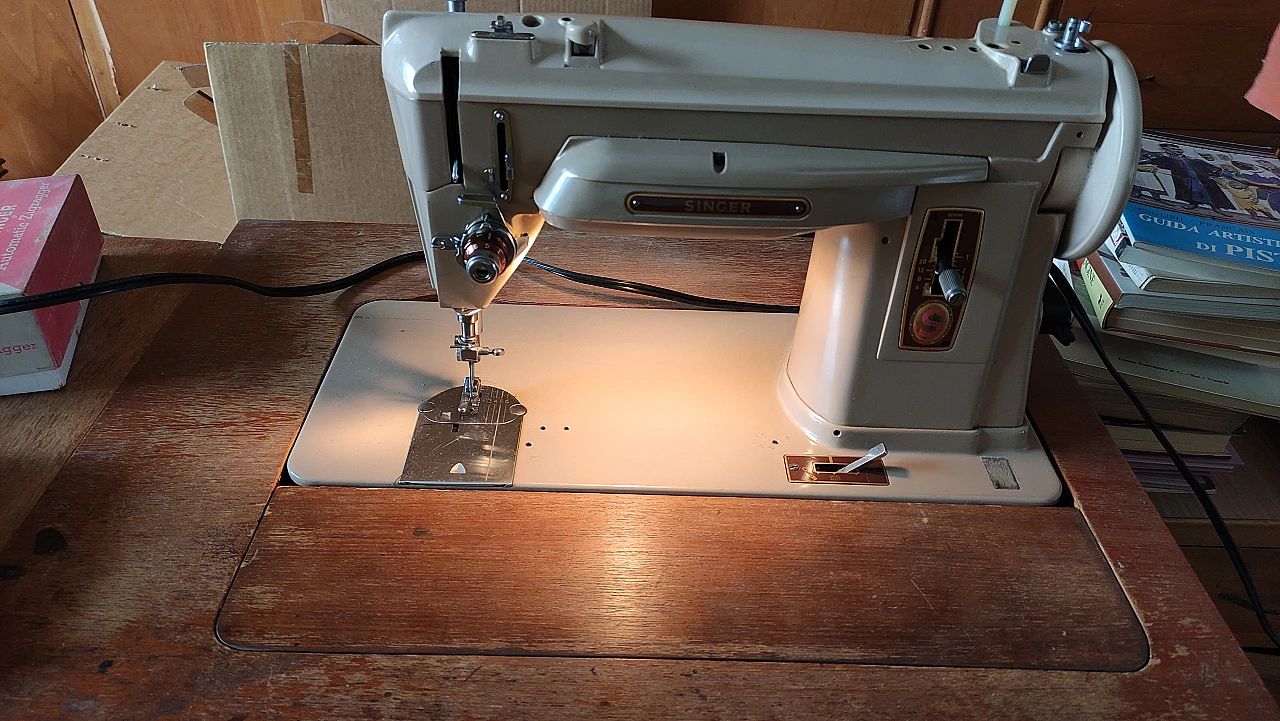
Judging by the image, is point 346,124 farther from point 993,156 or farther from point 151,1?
point 151,1

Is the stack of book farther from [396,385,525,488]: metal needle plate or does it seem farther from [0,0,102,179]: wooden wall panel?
[0,0,102,179]: wooden wall panel

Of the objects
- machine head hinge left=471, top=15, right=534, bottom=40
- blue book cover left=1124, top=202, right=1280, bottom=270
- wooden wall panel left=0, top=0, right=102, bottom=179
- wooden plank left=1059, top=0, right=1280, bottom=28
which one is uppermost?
machine head hinge left=471, top=15, right=534, bottom=40

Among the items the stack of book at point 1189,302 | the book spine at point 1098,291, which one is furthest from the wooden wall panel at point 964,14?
the book spine at point 1098,291

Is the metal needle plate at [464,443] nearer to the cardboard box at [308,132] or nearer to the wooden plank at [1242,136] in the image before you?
the cardboard box at [308,132]

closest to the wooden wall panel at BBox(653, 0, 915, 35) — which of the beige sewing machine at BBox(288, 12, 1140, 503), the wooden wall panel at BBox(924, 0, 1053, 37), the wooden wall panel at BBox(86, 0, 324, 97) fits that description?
the wooden wall panel at BBox(924, 0, 1053, 37)

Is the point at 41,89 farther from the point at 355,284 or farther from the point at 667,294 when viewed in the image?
the point at 667,294

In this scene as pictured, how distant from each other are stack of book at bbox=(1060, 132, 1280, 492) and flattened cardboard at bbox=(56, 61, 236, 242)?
1.17 meters

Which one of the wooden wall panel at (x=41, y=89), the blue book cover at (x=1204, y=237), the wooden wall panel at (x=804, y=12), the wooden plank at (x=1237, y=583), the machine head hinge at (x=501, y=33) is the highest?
the machine head hinge at (x=501, y=33)

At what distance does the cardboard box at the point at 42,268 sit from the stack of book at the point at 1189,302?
3.43 feet

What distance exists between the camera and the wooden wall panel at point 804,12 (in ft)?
5.48

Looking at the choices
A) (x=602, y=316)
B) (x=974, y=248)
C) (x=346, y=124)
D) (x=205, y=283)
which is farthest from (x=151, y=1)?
(x=974, y=248)

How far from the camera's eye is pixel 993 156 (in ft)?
2.10

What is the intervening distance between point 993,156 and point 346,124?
2.52 ft

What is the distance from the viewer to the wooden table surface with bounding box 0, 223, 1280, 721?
1.85 feet
